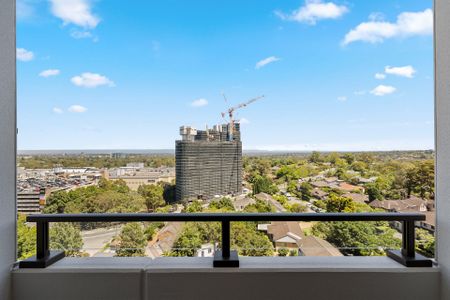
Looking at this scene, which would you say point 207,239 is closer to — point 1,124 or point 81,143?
point 81,143

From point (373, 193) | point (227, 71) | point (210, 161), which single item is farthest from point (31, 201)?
point (373, 193)

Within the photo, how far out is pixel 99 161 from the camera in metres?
1.85

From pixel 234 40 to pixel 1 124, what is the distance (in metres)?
1.58

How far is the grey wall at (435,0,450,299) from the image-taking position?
58.2 inches

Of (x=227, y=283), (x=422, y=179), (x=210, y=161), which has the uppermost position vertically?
(x=210, y=161)

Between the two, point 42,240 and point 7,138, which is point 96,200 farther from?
point 7,138

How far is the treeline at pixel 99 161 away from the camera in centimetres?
182

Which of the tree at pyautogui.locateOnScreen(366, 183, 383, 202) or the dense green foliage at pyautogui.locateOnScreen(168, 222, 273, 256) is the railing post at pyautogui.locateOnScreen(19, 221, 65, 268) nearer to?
the dense green foliage at pyautogui.locateOnScreen(168, 222, 273, 256)

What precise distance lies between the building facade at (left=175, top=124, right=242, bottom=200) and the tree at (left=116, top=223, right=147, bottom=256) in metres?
0.39

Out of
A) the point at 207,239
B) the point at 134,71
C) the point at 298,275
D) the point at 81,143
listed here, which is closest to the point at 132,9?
the point at 134,71

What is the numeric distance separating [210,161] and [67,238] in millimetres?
1089

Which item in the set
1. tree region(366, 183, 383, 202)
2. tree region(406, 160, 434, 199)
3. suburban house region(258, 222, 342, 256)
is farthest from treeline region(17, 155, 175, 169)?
tree region(406, 160, 434, 199)

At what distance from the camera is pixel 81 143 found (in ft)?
6.14

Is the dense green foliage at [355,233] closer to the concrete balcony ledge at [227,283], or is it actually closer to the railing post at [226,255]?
the concrete balcony ledge at [227,283]
